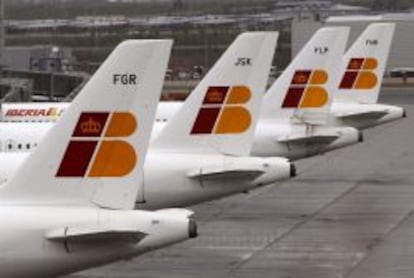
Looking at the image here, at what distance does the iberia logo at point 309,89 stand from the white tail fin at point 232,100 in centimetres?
1058

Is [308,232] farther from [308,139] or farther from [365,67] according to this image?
[365,67]

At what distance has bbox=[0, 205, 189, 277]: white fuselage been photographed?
938 inches

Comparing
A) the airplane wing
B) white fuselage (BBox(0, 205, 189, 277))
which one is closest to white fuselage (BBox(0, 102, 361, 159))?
the airplane wing

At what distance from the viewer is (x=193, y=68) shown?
464 feet

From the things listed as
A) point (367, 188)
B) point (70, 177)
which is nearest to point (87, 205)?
point (70, 177)

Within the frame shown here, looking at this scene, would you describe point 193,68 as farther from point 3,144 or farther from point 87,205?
point 87,205

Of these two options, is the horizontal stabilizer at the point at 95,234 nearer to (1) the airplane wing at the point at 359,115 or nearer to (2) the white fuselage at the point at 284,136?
(2) the white fuselage at the point at 284,136

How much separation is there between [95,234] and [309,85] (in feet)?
90.2

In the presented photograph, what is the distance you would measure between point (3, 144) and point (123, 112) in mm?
20581

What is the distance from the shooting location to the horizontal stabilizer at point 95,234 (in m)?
23.6

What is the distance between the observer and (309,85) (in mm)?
50344

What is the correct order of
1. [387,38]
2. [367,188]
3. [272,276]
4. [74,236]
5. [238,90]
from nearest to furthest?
[74,236] < [272,276] < [238,90] < [367,188] < [387,38]

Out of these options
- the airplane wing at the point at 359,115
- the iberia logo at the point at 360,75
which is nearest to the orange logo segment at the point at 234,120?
the airplane wing at the point at 359,115

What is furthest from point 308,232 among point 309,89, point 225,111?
point 309,89
